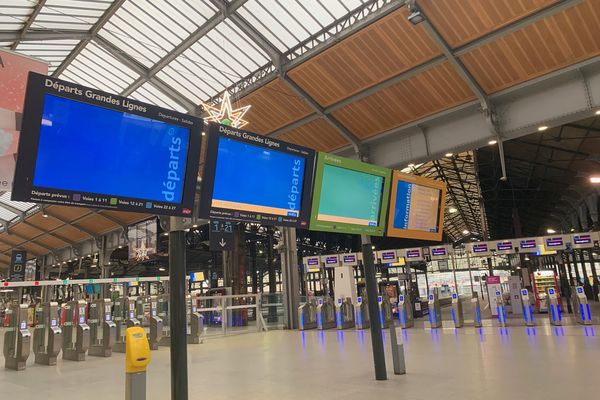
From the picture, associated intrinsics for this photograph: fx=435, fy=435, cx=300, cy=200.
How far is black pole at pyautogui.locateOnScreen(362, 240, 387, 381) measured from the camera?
698 cm

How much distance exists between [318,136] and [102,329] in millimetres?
9386

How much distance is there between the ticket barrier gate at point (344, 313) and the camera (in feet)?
56.8

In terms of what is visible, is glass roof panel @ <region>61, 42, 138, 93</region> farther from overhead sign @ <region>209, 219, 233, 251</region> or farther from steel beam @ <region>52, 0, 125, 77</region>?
overhead sign @ <region>209, 219, 233, 251</region>

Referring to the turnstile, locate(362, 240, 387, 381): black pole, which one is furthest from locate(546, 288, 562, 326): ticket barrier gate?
the turnstile

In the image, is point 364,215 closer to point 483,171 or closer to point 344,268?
point 344,268

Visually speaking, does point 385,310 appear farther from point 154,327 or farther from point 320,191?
point 320,191

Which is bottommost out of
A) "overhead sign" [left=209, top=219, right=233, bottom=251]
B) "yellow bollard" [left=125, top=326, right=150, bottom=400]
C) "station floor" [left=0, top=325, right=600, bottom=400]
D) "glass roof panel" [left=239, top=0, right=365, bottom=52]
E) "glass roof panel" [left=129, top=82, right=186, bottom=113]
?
"station floor" [left=0, top=325, right=600, bottom=400]

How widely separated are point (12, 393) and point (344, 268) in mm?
13678

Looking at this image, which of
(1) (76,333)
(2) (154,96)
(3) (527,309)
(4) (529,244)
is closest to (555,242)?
(4) (529,244)

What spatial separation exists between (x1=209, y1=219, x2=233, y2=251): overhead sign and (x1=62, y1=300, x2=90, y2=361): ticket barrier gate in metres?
4.58

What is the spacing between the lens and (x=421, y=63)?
1184cm

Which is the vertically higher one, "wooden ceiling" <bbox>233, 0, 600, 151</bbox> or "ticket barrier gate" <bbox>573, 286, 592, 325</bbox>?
"wooden ceiling" <bbox>233, 0, 600, 151</bbox>

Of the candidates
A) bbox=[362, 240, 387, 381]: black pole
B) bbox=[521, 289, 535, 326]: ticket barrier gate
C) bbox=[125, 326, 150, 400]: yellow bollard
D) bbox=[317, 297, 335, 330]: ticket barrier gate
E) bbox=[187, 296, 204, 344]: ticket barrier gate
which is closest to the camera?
bbox=[125, 326, 150, 400]: yellow bollard

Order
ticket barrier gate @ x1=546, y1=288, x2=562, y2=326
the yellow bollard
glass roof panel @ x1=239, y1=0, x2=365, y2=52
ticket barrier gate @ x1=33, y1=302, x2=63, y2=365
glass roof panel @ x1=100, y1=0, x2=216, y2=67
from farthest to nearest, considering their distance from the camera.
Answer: ticket barrier gate @ x1=546, y1=288, x2=562, y2=326 → glass roof panel @ x1=100, y1=0, x2=216, y2=67 → glass roof panel @ x1=239, y1=0, x2=365, y2=52 → ticket barrier gate @ x1=33, y1=302, x2=63, y2=365 → the yellow bollard
